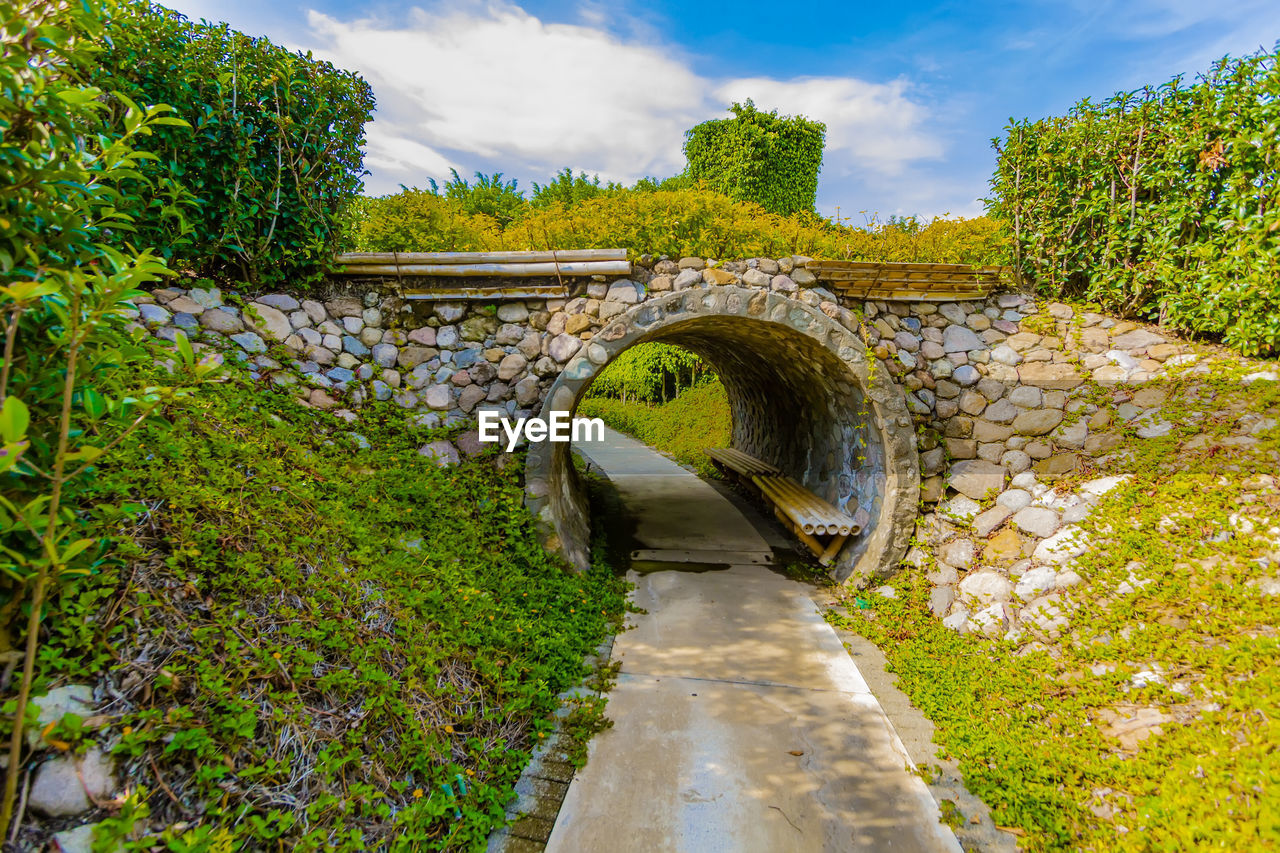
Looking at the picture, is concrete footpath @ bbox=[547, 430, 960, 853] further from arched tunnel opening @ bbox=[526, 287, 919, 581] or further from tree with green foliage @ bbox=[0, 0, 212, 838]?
tree with green foliage @ bbox=[0, 0, 212, 838]

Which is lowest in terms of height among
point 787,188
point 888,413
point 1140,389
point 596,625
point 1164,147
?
point 596,625

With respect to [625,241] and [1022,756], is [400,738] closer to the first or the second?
[1022,756]

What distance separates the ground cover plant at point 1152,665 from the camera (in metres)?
2.53

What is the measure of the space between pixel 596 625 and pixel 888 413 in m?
3.27

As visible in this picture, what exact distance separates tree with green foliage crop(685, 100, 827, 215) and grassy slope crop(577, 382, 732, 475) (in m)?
5.16

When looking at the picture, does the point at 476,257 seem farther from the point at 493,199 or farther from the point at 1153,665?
the point at 493,199

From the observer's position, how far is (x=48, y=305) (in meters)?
1.41

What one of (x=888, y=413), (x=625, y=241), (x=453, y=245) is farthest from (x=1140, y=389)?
(x=453, y=245)

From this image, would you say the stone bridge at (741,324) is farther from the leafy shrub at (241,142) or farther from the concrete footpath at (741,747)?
the concrete footpath at (741,747)

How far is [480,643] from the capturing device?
3482 millimetres

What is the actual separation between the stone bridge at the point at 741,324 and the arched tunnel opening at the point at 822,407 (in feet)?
0.06

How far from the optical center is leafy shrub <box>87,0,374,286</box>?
4164mm

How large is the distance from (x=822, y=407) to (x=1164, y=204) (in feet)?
11.2

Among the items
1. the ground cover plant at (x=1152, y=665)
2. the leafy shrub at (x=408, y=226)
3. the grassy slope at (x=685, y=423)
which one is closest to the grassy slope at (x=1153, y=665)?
the ground cover plant at (x=1152, y=665)
